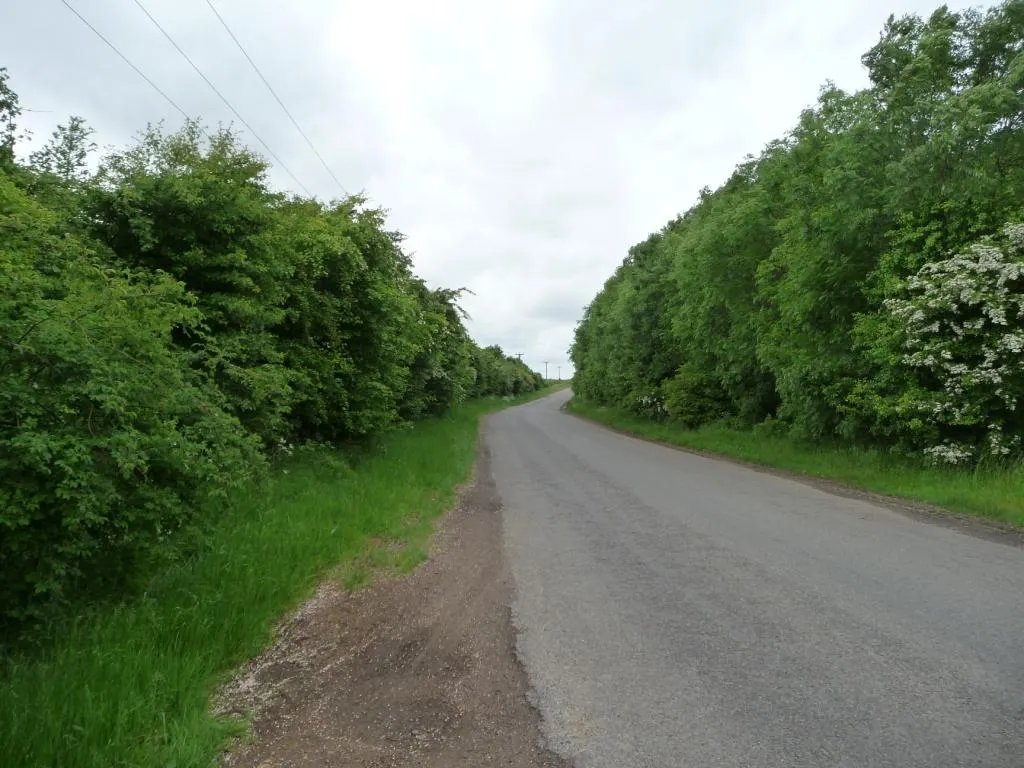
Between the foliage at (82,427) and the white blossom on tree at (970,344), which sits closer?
the foliage at (82,427)

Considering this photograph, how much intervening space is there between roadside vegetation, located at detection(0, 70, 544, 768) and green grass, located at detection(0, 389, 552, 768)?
0.05 feet

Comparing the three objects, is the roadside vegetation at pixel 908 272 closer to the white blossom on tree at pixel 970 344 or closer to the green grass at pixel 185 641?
the white blossom on tree at pixel 970 344

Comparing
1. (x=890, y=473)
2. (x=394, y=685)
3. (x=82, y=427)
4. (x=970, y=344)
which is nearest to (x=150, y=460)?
(x=82, y=427)

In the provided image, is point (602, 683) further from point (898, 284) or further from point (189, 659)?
point (898, 284)

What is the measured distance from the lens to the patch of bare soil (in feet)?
10.5

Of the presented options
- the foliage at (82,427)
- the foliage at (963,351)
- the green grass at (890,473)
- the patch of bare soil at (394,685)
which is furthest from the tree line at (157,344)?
the foliage at (963,351)

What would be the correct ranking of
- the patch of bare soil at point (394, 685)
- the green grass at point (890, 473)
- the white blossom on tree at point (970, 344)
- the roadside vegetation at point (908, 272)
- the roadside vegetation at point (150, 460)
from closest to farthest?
the patch of bare soil at point (394, 685), the roadside vegetation at point (150, 460), the green grass at point (890, 473), the white blossom on tree at point (970, 344), the roadside vegetation at point (908, 272)

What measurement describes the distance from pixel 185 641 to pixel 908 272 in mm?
13041

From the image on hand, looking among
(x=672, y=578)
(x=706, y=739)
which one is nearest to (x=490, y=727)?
(x=706, y=739)

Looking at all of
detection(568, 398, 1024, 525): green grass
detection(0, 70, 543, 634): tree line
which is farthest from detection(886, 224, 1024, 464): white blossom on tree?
detection(0, 70, 543, 634): tree line

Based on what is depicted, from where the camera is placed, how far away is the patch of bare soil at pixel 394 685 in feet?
10.5

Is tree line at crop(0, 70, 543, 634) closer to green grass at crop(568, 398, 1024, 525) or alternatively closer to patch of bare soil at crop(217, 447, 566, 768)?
patch of bare soil at crop(217, 447, 566, 768)

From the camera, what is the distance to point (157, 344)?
4.99m

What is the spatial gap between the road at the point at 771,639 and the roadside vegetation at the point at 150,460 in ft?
6.98
